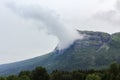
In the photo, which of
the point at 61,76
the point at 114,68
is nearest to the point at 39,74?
the point at 61,76

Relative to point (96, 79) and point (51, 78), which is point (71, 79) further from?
point (96, 79)

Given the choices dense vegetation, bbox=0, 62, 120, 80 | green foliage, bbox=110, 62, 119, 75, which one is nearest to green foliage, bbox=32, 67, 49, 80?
dense vegetation, bbox=0, 62, 120, 80

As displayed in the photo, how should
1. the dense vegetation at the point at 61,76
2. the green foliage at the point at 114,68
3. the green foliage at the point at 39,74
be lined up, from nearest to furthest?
the dense vegetation at the point at 61,76 < the green foliage at the point at 39,74 < the green foliage at the point at 114,68

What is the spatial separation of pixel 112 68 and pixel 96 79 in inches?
1127

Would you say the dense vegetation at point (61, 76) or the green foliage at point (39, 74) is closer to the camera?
the dense vegetation at point (61, 76)

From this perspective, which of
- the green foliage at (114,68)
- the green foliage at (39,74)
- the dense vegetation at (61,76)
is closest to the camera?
the dense vegetation at (61,76)

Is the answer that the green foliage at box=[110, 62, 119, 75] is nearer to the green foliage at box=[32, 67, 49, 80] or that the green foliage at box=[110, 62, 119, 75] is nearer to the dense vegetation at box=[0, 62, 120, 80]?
the dense vegetation at box=[0, 62, 120, 80]

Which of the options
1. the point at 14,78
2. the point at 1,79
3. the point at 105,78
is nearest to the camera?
the point at 1,79

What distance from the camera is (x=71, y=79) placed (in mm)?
190625

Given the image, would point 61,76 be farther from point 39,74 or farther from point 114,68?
point 114,68

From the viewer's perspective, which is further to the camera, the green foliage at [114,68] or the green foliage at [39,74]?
the green foliage at [114,68]

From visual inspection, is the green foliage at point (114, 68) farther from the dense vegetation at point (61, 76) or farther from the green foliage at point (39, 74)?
the green foliage at point (39, 74)

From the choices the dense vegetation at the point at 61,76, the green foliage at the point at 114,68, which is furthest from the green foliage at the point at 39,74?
the green foliage at the point at 114,68

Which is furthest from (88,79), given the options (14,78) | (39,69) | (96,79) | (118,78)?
(14,78)
